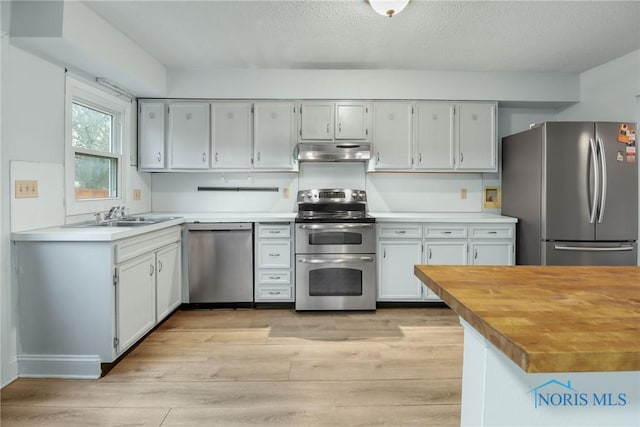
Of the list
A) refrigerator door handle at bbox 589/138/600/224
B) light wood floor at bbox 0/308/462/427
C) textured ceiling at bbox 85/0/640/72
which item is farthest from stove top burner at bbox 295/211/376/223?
refrigerator door handle at bbox 589/138/600/224

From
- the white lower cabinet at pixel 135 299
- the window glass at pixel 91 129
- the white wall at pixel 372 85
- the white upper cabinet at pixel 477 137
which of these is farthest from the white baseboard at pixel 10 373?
the white upper cabinet at pixel 477 137

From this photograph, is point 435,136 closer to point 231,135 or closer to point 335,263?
point 335,263

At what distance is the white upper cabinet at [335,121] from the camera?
382cm

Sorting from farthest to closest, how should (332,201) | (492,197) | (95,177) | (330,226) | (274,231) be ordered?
(492,197) < (332,201) < (274,231) < (330,226) < (95,177)

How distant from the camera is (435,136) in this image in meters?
3.85

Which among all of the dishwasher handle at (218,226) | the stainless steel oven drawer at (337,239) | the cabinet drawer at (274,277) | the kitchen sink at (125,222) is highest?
the kitchen sink at (125,222)

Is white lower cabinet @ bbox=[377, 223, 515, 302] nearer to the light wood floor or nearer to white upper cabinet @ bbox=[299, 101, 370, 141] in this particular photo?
the light wood floor

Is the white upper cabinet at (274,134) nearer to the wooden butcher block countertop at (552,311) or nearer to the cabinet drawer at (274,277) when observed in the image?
the cabinet drawer at (274,277)

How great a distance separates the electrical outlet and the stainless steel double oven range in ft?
6.68

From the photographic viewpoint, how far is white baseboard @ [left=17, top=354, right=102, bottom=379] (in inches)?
89.5

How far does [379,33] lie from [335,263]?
206 centimetres

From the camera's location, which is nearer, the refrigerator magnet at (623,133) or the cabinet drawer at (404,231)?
the refrigerator magnet at (623,133)

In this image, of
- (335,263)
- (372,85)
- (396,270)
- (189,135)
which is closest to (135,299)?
(335,263)

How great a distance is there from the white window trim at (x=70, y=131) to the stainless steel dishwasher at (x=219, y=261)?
798mm
